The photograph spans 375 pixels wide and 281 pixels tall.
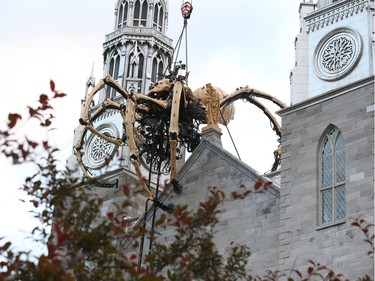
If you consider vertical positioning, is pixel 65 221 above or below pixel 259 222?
below

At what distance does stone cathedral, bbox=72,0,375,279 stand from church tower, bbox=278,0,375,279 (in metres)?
0.03

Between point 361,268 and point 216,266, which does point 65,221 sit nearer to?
point 216,266

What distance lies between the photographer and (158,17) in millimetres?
→ 54344

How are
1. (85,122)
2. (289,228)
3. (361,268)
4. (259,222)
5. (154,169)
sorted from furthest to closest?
1. (154,169)
2. (85,122)
3. (259,222)
4. (289,228)
5. (361,268)

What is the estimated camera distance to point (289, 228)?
28.8 m

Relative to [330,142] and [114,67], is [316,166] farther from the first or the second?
[114,67]

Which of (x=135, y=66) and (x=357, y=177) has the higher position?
(x=135, y=66)

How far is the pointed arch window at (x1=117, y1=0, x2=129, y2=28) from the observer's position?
177 feet

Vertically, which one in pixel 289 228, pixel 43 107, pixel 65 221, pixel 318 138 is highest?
pixel 318 138

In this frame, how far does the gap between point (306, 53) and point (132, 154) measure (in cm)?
638

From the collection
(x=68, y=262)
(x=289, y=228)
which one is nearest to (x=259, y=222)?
(x=289, y=228)

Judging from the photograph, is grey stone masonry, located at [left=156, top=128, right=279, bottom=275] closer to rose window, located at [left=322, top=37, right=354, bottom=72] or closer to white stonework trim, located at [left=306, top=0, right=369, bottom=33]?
rose window, located at [left=322, top=37, right=354, bottom=72]

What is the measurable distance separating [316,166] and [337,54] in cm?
379

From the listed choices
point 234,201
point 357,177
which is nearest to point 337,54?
point 357,177
